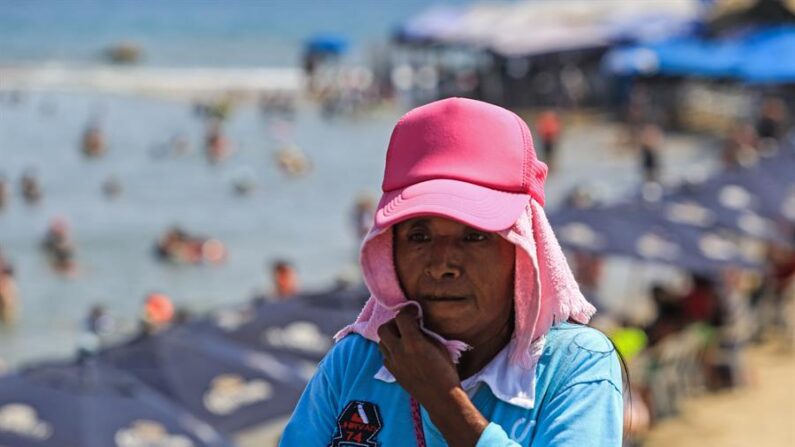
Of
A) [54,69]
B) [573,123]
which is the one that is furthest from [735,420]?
[54,69]

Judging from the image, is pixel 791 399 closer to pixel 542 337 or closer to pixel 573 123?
pixel 542 337

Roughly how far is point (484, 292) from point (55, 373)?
18.6 feet

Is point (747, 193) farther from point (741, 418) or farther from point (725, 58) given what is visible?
point (725, 58)

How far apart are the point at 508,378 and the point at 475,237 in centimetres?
20

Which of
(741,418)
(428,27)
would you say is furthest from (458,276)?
(428,27)

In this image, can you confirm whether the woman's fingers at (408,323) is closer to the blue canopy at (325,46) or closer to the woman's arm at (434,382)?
the woman's arm at (434,382)

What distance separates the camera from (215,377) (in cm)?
748

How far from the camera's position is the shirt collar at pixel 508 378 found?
1721 millimetres

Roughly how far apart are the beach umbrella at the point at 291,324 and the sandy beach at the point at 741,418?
2.95 meters

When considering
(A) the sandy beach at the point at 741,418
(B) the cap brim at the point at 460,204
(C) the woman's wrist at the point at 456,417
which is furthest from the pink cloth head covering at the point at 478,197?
(A) the sandy beach at the point at 741,418

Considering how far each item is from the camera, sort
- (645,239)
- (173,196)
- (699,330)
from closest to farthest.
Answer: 1. (699,330)
2. (645,239)
3. (173,196)

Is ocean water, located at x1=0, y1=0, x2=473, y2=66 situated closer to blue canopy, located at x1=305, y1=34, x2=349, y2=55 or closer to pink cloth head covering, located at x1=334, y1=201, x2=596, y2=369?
blue canopy, located at x1=305, y1=34, x2=349, y2=55

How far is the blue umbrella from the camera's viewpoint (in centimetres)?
627

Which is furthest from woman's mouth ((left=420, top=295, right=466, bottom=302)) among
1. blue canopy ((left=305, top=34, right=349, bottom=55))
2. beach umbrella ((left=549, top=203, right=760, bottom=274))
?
blue canopy ((left=305, top=34, right=349, bottom=55))
